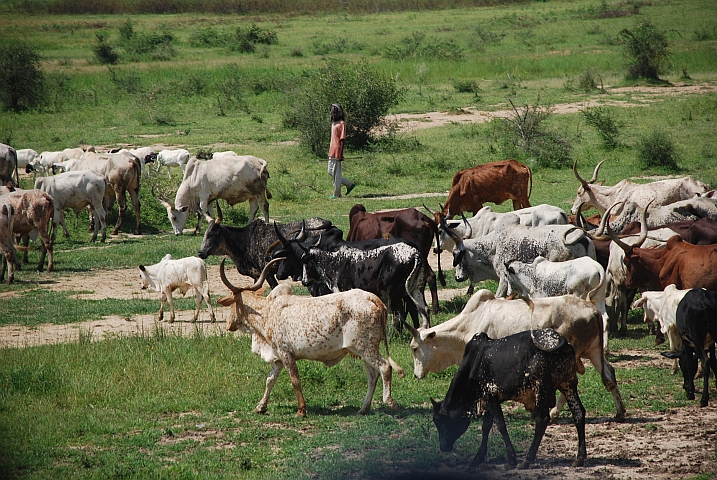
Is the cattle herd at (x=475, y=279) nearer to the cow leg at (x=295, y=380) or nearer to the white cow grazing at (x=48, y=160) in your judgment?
the cow leg at (x=295, y=380)

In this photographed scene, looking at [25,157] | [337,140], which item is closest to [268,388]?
[337,140]

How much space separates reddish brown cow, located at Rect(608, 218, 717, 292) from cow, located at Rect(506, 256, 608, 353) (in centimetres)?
96

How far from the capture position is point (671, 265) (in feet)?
34.0

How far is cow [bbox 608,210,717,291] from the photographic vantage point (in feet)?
32.9

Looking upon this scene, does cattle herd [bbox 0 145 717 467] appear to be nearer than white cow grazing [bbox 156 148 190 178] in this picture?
Yes

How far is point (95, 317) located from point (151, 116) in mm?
18816

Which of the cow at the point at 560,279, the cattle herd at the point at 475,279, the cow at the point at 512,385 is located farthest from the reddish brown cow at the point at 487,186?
the cow at the point at 512,385

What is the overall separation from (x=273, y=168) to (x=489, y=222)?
1027 cm

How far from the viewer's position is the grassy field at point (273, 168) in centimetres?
746

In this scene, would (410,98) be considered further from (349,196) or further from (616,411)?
(616,411)

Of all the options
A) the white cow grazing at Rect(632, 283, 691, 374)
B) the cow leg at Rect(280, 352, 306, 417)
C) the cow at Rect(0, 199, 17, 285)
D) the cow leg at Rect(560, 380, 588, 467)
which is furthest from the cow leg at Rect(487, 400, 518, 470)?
the cow at Rect(0, 199, 17, 285)

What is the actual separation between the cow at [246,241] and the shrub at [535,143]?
35.5 feet

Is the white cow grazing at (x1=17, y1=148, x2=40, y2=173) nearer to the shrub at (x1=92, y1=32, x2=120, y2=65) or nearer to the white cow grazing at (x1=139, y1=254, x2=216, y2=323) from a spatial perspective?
the white cow grazing at (x1=139, y1=254, x2=216, y2=323)

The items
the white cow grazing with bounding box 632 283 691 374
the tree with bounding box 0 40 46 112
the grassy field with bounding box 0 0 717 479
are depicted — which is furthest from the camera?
the tree with bounding box 0 40 46 112
